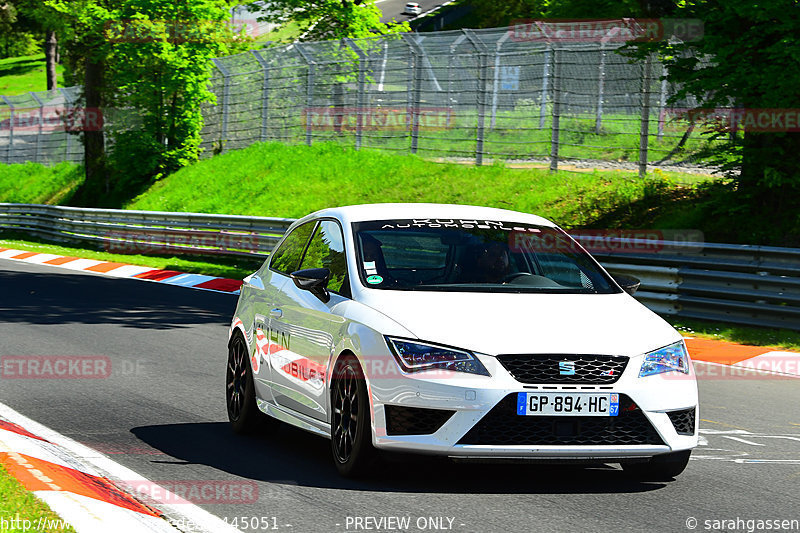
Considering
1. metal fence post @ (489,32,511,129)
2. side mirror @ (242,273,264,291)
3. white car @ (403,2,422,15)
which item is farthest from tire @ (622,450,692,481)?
white car @ (403,2,422,15)

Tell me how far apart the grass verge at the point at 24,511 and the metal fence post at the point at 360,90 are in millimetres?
25750

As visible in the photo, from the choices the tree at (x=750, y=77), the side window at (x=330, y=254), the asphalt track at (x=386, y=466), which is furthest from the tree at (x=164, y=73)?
the side window at (x=330, y=254)

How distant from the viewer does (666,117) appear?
896 inches

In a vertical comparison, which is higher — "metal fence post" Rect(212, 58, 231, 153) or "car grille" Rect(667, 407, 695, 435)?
"metal fence post" Rect(212, 58, 231, 153)

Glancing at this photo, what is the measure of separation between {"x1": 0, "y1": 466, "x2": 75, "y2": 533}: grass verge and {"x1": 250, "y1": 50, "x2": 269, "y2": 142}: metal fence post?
1188 inches

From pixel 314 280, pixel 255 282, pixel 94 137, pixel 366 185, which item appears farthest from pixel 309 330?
pixel 94 137

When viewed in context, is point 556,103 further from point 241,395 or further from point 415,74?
point 241,395

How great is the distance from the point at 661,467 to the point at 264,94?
30186mm

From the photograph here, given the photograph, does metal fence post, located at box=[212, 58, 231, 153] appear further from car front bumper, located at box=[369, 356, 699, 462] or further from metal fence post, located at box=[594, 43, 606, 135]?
car front bumper, located at box=[369, 356, 699, 462]

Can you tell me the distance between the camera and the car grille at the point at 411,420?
6.45 m

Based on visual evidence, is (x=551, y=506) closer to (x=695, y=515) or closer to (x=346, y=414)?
(x=695, y=515)

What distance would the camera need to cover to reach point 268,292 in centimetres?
858

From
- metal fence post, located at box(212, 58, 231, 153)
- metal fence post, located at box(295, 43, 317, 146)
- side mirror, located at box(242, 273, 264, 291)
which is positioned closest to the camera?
side mirror, located at box(242, 273, 264, 291)

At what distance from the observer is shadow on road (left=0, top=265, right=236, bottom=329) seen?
16.8 meters
